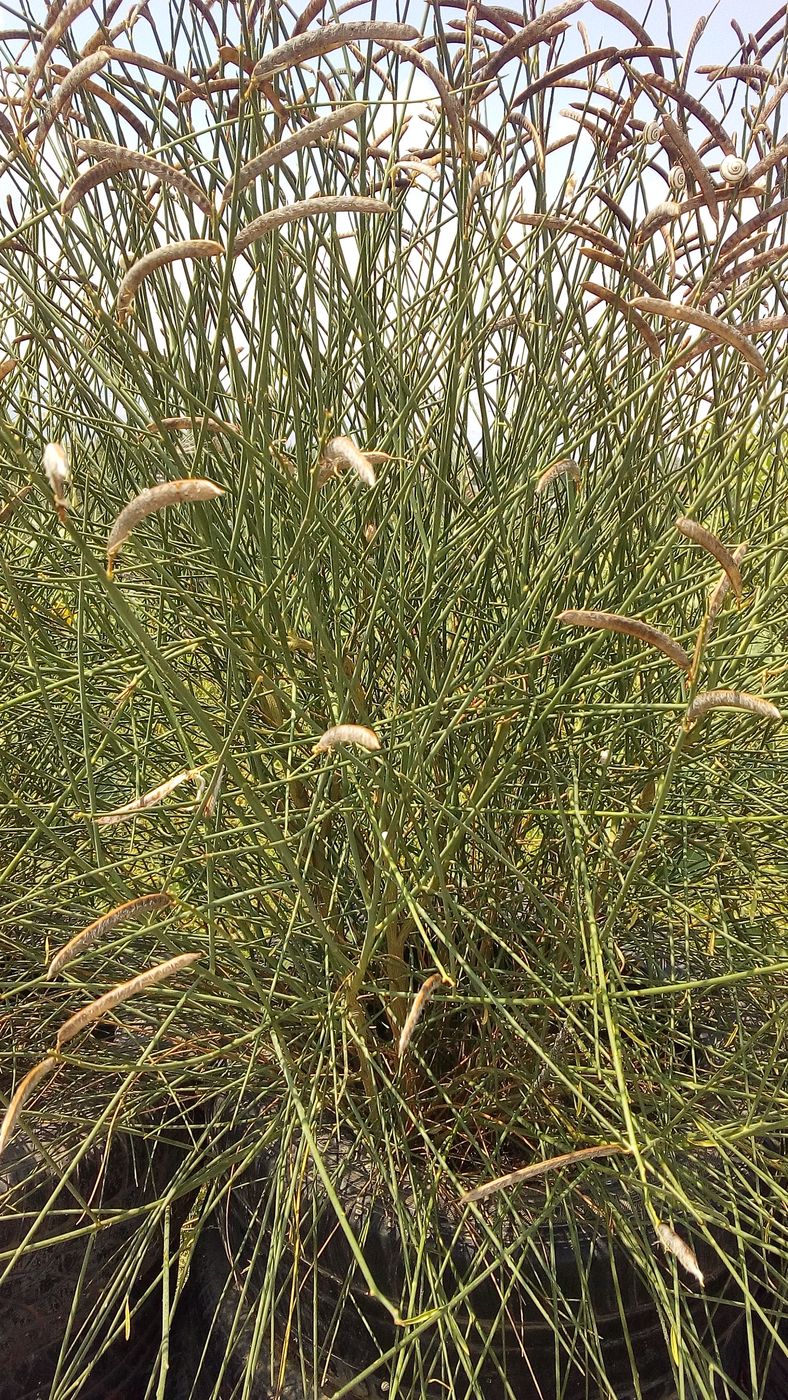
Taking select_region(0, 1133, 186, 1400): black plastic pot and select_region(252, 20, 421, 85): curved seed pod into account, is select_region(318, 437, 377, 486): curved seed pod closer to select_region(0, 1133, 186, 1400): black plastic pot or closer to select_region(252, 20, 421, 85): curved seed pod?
select_region(252, 20, 421, 85): curved seed pod

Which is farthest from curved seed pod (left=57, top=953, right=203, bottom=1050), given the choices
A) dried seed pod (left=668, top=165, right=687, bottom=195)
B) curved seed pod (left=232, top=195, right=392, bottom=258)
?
dried seed pod (left=668, top=165, right=687, bottom=195)

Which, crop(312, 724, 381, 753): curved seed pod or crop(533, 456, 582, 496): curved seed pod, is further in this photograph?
crop(533, 456, 582, 496): curved seed pod

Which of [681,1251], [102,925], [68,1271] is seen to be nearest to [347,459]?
[102,925]

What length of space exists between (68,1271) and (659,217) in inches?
29.6

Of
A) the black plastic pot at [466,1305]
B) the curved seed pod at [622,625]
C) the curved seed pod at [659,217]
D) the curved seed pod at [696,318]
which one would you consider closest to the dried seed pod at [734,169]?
the curved seed pod at [659,217]

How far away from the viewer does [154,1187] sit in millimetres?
669

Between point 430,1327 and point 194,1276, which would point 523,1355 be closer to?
point 430,1327

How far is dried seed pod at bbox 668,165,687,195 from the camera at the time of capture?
0.59 meters

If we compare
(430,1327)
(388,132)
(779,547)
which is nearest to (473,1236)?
(430,1327)

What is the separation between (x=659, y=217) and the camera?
0.57m

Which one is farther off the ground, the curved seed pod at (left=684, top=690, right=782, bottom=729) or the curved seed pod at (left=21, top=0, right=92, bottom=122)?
the curved seed pod at (left=21, top=0, right=92, bottom=122)

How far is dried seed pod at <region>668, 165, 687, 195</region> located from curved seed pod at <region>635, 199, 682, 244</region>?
0.02 m

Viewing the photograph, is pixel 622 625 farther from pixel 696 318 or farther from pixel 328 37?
pixel 328 37

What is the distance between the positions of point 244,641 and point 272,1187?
317 millimetres
